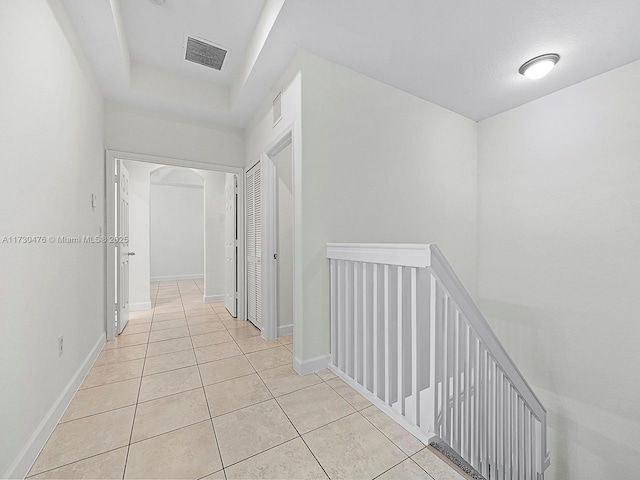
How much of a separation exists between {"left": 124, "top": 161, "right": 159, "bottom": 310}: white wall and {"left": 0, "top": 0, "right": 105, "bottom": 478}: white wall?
2.10m

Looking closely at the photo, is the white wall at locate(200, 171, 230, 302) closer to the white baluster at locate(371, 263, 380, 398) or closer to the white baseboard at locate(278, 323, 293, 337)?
the white baseboard at locate(278, 323, 293, 337)

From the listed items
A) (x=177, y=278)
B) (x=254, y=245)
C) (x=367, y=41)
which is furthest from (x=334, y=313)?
A: (x=177, y=278)

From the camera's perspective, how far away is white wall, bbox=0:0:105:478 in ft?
3.76

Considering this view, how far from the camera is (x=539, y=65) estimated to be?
7.72 ft

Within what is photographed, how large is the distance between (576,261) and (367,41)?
296 centimetres

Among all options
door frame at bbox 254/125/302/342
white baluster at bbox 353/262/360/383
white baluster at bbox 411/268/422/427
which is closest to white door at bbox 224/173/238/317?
door frame at bbox 254/125/302/342

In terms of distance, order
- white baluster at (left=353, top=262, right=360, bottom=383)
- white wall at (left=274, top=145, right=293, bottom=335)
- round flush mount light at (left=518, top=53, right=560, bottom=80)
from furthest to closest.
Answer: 1. white wall at (left=274, top=145, right=293, bottom=335)
2. round flush mount light at (left=518, top=53, right=560, bottom=80)
3. white baluster at (left=353, top=262, right=360, bottom=383)

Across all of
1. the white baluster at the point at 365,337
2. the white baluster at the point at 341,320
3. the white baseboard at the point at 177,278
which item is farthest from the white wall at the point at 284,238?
the white baseboard at the point at 177,278

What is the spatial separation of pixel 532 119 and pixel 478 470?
3.47m

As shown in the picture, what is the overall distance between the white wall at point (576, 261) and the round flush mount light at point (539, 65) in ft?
2.21

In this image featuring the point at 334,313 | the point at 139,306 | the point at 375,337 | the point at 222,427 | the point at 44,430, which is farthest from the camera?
the point at 139,306

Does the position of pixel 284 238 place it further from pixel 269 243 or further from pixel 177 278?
pixel 177 278

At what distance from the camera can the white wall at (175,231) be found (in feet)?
24.4

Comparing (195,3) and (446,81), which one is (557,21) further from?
(195,3)
